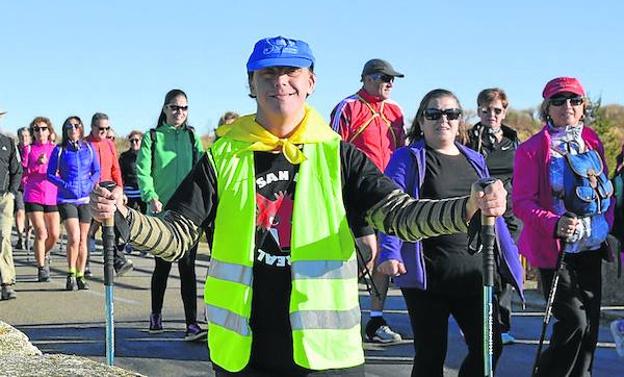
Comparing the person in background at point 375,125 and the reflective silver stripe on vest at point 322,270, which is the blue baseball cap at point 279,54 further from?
the person in background at point 375,125

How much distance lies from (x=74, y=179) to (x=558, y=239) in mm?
6778

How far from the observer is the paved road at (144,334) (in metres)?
7.12

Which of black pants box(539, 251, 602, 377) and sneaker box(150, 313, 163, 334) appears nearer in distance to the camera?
black pants box(539, 251, 602, 377)

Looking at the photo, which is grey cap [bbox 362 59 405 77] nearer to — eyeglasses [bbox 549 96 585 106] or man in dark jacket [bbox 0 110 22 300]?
eyeglasses [bbox 549 96 585 106]

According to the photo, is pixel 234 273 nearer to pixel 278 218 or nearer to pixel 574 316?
pixel 278 218

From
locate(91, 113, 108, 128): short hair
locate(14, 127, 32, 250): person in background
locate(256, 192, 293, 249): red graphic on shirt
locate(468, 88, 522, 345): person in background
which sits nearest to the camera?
locate(256, 192, 293, 249): red graphic on shirt

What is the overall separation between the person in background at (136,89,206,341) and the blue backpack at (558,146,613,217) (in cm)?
345

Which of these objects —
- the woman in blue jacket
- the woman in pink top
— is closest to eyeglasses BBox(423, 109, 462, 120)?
the woman in blue jacket

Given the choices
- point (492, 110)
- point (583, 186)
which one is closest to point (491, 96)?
point (492, 110)

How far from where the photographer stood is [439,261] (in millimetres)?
5156

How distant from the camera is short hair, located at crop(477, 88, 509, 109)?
7840mm

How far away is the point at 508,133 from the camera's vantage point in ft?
26.2

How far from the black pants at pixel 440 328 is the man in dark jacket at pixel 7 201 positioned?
6.36 m

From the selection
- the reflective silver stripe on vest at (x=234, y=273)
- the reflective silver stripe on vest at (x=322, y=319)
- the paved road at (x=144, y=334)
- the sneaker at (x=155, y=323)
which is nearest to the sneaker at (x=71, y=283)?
the paved road at (x=144, y=334)
